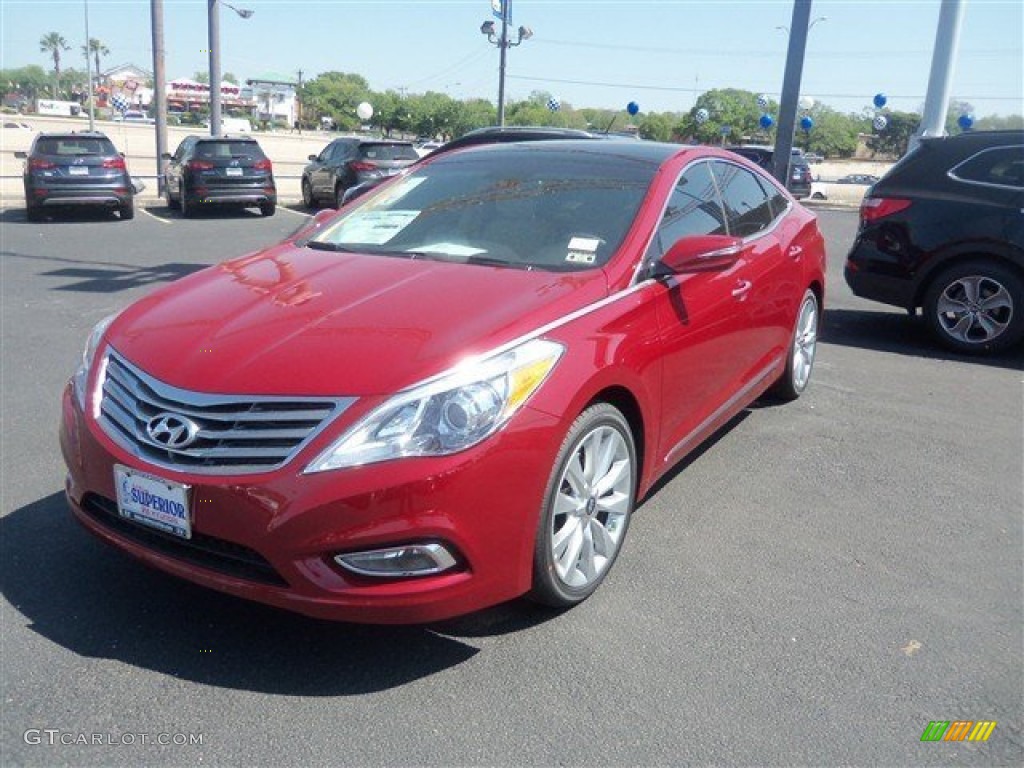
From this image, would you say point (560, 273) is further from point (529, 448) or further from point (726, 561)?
point (726, 561)

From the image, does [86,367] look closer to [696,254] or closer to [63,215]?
[696,254]

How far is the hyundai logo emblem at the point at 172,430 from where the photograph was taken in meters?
2.70

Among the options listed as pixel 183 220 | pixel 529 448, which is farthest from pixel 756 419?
pixel 183 220

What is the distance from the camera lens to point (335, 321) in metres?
3.05

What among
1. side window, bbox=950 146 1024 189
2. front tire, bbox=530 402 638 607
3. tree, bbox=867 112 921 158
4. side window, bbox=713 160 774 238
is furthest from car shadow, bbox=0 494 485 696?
tree, bbox=867 112 921 158

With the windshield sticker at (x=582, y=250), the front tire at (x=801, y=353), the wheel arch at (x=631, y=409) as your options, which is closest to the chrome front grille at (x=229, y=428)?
the wheel arch at (x=631, y=409)

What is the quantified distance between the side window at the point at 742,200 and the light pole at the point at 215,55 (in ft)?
60.8

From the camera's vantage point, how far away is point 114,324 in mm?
3371

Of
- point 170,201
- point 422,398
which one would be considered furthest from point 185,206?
point 422,398

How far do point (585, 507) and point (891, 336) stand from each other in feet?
19.5

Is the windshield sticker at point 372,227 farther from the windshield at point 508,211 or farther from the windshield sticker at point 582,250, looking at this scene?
the windshield sticker at point 582,250

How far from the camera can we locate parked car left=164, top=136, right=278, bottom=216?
16797mm

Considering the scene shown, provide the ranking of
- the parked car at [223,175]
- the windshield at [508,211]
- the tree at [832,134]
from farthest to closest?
the tree at [832,134] < the parked car at [223,175] < the windshield at [508,211]

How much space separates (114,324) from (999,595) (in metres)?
3.54
